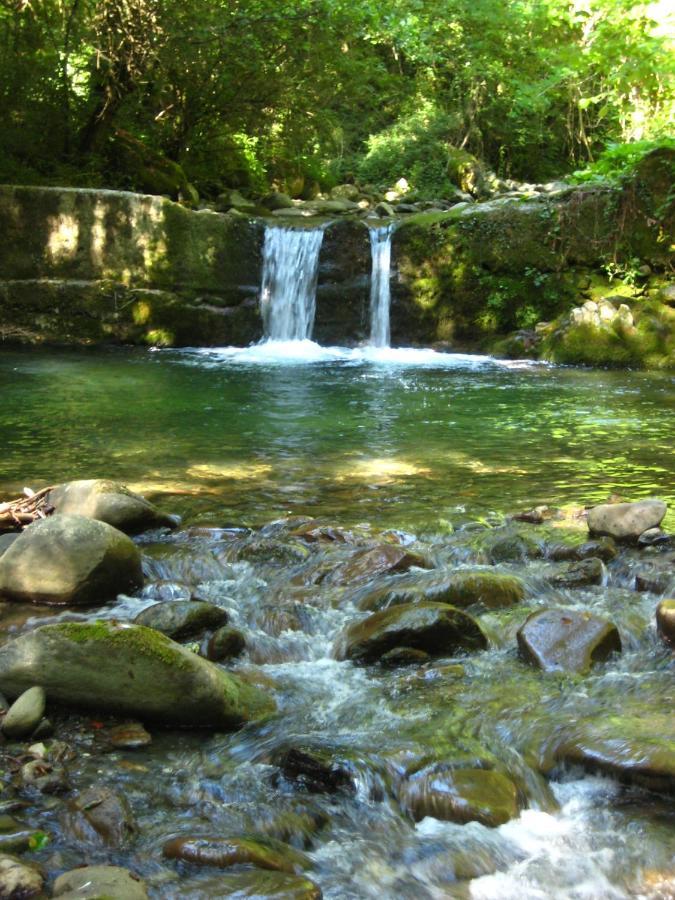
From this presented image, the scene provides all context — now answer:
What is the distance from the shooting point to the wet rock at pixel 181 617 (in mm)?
3939

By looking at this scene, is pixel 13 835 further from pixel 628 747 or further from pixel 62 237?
pixel 62 237

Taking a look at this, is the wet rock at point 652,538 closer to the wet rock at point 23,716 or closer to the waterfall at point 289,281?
the wet rock at point 23,716

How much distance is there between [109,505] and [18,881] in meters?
2.97

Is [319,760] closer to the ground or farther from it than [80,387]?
closer to the ground

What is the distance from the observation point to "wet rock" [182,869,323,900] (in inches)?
93.5

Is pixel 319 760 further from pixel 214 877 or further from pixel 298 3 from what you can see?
pixel 298 3

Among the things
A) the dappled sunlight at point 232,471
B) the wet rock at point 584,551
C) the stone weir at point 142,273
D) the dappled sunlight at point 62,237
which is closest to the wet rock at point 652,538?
the wet rock at point 584,551

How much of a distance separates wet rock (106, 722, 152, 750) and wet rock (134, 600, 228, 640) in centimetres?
68

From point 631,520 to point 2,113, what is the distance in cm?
1447

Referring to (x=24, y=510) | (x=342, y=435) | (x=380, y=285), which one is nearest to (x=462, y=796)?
(x=24, y=510)

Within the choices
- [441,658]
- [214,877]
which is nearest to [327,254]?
[441,658]

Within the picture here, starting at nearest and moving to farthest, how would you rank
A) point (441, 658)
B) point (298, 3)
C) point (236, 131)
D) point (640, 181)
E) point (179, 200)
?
1. point (441, 658)
2. point (640, 181)
3. point (298, 3)
4. point (179, 200)
5. point (236, 131)

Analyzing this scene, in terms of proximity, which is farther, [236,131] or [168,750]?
[236,131]

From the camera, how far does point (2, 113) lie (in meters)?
15.8
